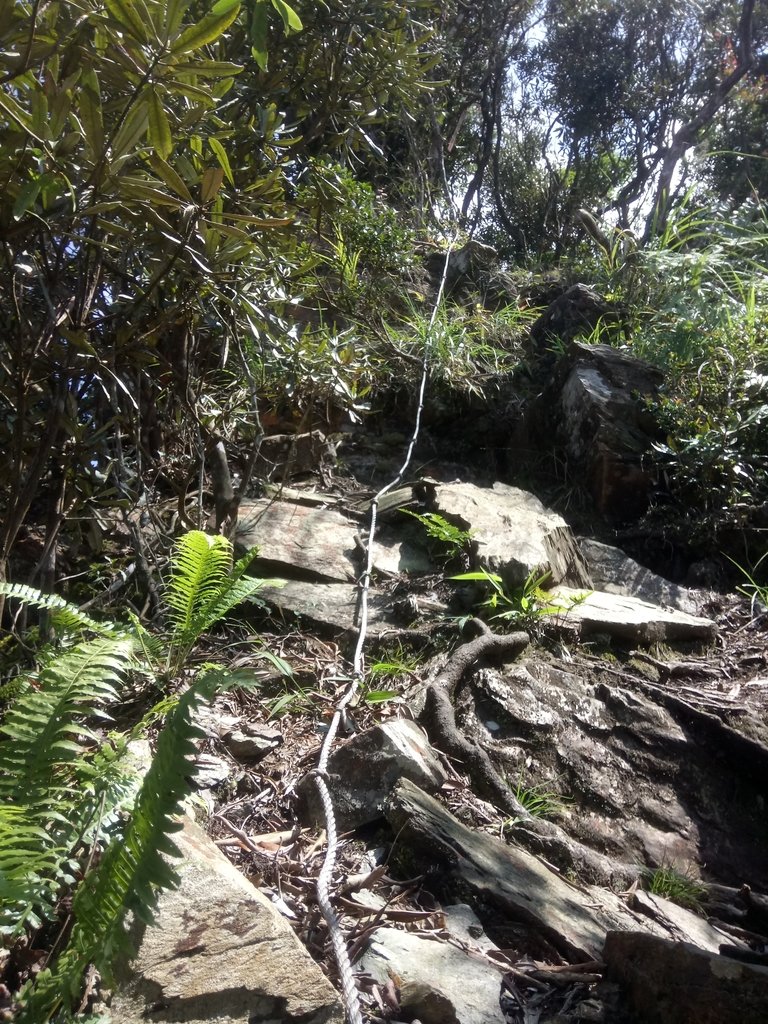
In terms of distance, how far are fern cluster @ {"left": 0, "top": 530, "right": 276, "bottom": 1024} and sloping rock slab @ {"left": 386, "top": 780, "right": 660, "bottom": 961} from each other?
79 centimetres

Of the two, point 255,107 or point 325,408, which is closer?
point 255,107

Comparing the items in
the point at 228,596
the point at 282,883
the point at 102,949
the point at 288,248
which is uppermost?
the point at 288,248

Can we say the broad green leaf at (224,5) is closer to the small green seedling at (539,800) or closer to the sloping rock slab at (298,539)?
the sloping rock slab at (298,539)

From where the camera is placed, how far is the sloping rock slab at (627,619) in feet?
12.3

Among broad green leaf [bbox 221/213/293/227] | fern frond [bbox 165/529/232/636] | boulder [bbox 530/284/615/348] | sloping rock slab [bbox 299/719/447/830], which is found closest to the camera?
broad green leaf [bbox 221/213/293/227]

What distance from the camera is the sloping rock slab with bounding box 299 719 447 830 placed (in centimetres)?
253

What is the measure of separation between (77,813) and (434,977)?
90 centimetres

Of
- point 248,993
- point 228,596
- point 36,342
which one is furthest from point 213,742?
point 36,342

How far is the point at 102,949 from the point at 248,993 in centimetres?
37

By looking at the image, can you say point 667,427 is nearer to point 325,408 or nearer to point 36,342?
point 325,408

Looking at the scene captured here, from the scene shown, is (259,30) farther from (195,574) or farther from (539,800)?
(539,800)

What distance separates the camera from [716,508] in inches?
187

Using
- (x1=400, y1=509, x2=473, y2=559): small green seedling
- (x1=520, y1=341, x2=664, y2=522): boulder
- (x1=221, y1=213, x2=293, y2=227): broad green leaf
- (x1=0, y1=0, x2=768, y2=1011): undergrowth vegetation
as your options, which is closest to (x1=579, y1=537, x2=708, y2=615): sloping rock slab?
(x1=0, y1=0, x2=768, y2=1011): undergrowth vegetation

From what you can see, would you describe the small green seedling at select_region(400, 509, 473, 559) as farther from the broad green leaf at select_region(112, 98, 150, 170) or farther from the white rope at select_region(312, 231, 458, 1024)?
the broad green leaf at select_region(112, 98, 150, 170)
